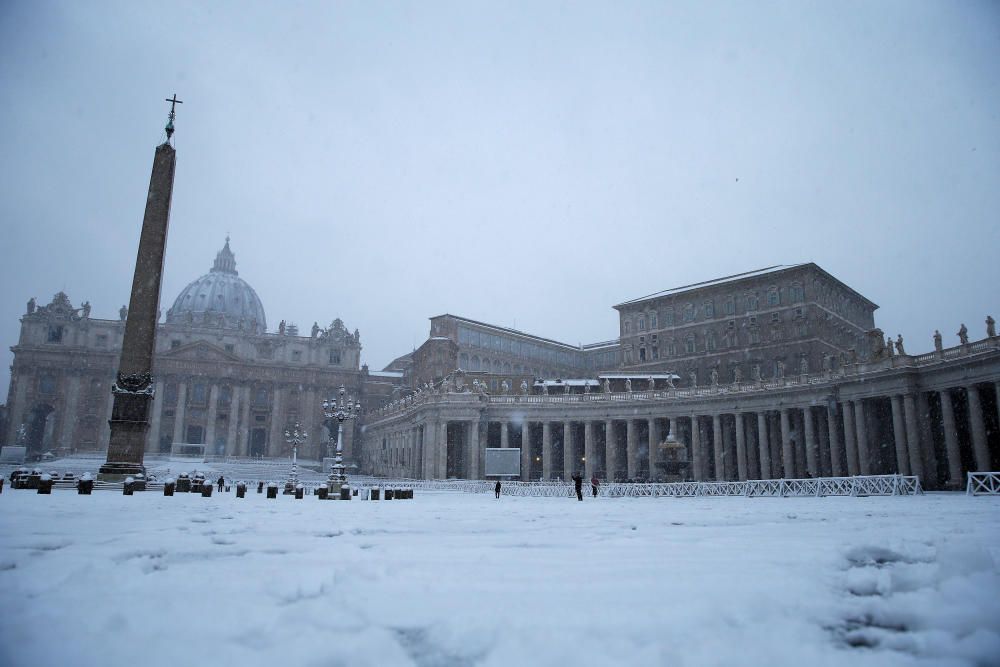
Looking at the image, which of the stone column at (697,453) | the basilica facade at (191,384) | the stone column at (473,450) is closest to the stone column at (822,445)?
the stone column at (697,453)

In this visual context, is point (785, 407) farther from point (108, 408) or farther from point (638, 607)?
point (108, 408)

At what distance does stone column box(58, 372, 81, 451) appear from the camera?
99.4 m

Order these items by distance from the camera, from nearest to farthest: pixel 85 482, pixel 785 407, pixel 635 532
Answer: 1. pixel 635 532
2. pixel 85 482
3. pixel 785 407

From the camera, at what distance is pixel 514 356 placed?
9744 cm

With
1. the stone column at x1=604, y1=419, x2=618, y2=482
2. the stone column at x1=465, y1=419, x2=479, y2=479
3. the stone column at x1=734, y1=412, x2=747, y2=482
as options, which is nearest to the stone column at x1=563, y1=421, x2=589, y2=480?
the stone column at x1=604, y1=419, x2=618, y2=482

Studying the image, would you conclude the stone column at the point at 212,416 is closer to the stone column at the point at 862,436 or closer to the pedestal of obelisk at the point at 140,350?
the pedestal of obelisk at the point at 140,350

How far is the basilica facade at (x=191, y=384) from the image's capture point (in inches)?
4008

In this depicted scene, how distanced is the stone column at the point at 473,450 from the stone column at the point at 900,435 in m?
36.2

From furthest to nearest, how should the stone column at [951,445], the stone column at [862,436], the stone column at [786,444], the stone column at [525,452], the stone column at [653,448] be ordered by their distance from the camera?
the stone column at [525,452], the stone column at [653,448], the stone column at [786,444], the stone column at [862,436], the stone column at [951,445]

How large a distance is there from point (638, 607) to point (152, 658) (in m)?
4.32

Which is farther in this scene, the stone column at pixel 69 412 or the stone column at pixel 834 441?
the stone column at pixel 69 412

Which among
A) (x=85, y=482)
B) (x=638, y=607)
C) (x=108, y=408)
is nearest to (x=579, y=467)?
(x=85, y=482)

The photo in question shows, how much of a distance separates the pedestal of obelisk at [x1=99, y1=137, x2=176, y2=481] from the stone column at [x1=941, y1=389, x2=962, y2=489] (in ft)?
151

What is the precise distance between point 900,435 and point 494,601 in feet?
159
